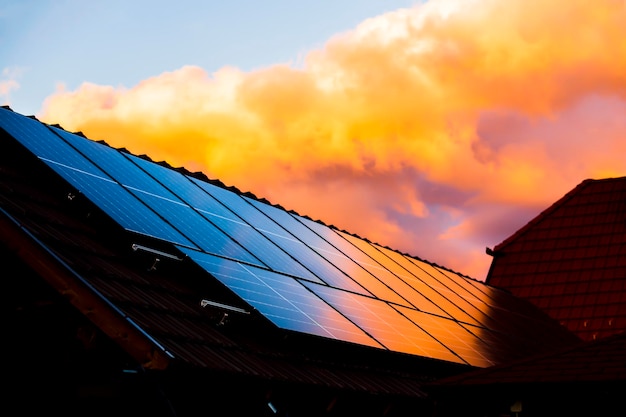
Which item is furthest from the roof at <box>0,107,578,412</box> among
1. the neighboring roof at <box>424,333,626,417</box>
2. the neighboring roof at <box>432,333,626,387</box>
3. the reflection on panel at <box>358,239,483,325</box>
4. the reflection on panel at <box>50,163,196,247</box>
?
the neighboring roof at <box>432,333,626,387</box>

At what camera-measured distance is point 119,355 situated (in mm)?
11219

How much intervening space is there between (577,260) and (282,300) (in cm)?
2142

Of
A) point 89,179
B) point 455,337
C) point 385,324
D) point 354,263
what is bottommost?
point 89,179

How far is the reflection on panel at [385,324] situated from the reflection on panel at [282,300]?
0.47 metres

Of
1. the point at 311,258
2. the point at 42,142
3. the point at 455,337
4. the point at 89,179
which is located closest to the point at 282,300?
the point at 89,179

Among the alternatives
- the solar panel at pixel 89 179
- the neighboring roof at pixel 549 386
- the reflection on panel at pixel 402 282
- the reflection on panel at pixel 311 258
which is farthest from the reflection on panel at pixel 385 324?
the solar panel at pixel 89 179

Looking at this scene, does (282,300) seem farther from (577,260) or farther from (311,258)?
(577,260)

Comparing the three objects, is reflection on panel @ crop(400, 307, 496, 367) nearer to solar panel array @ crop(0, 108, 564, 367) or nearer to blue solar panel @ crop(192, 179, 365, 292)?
solar panel array @ crop(0, 108, 564, 367)

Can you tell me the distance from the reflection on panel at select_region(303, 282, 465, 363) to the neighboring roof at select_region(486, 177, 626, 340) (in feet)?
45.7

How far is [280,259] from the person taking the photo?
1730 centimetres

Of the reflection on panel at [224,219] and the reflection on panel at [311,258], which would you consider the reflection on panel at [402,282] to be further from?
the reflection on panel at [224,219]

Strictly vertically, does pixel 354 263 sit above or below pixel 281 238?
above

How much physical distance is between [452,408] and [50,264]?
6.02 meters

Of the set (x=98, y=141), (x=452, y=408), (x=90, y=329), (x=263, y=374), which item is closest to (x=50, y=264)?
(x=90, y=329)
